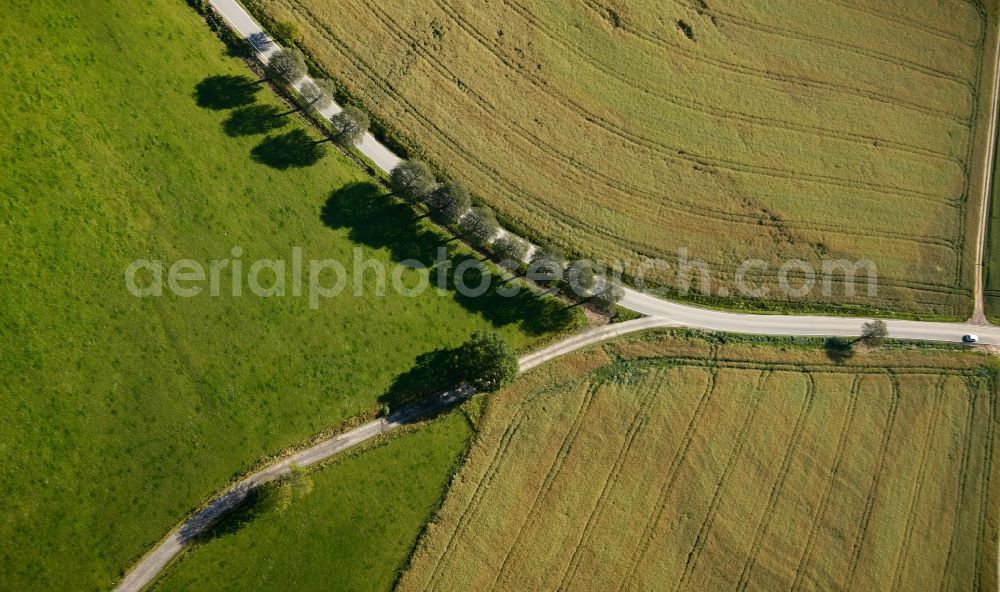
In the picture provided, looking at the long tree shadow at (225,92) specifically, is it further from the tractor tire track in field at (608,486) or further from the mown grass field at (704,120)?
the tractor tire track in field at (608,486)

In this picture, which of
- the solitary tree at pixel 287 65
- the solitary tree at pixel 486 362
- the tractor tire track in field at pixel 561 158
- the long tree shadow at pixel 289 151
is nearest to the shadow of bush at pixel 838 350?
the tractor tire track in field at pixel 561 158

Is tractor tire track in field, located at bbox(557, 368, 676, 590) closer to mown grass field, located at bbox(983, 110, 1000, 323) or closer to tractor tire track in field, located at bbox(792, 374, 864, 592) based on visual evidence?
tractor tire track in field, located at bbox(792, 374, 864, 592)

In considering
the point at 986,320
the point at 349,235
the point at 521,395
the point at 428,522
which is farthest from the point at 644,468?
the point at 986,320

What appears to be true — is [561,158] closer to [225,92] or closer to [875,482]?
[225,92]

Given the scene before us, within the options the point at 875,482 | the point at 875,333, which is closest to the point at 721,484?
the point at 875,482

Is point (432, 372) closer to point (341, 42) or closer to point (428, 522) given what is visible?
point (428, 522)

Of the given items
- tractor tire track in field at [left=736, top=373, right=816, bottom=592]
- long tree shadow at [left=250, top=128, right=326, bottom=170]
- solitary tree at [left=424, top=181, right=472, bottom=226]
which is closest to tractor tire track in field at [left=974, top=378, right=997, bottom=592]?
tractor tire track in field at [left=736, top=373, right=816, bottom=592]

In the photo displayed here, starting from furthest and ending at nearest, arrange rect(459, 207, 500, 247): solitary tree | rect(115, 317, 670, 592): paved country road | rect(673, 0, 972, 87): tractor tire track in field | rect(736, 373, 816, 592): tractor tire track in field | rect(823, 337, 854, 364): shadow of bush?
rect(673, 0, 972, 87): tractor tire track in field < rect(823, 337, 854, 364): shadow of bush < rect(736, 373, 816, 592): tractor tire track in field < rect(459, 207, 500, 247): solitary tree < rect(115, 317, 670, 592): paved country road
